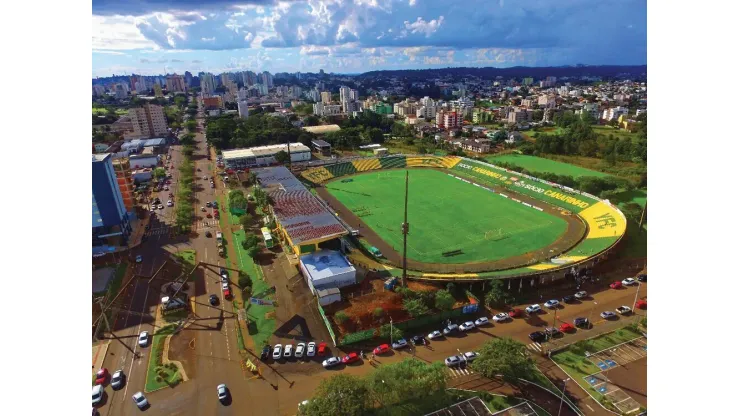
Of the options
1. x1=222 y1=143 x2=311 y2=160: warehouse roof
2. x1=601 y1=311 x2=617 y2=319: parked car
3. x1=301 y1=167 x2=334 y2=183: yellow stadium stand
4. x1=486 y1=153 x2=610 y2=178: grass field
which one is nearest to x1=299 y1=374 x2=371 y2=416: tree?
x1=601 y1=311 x2=617 y2=319: parked car

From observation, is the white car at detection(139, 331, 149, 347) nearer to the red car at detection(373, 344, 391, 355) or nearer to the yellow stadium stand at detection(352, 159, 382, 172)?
the red car at detection(373, 344, 391, 355)

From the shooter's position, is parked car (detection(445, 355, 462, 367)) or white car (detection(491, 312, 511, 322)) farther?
white car (detection(491, 312, 511, 322))

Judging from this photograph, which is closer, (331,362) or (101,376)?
(101,376)

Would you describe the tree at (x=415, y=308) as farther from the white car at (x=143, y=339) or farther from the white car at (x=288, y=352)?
the white car at (x=143, y=339)

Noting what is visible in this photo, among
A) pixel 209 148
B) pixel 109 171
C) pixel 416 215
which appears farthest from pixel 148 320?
pixel 209 148

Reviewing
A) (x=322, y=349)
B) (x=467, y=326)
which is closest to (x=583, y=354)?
(x=467, y=326)

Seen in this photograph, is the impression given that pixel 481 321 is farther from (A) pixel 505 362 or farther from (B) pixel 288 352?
(B) pixel 288 352
